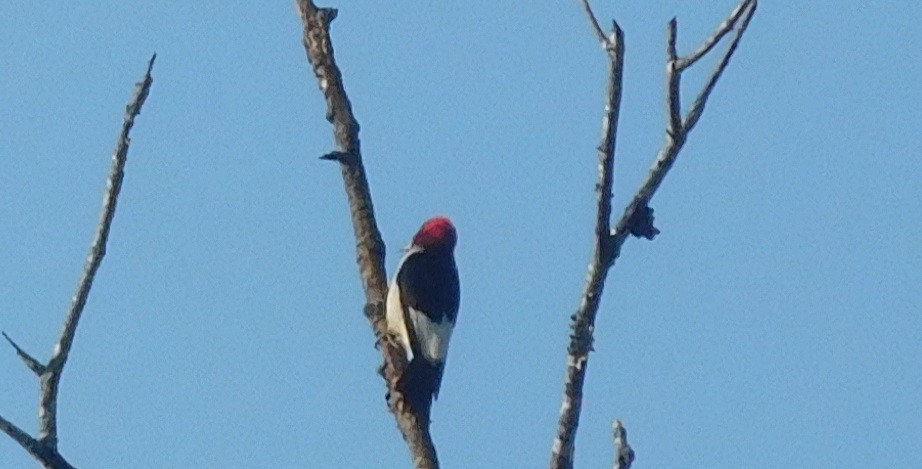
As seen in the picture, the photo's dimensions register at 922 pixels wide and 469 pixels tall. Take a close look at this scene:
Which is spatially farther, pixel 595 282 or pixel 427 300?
pixel 427 300

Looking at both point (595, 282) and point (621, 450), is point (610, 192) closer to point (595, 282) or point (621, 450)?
point (595, 282)

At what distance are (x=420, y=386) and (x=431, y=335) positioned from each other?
7.32 feet

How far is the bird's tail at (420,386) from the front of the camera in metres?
6.89

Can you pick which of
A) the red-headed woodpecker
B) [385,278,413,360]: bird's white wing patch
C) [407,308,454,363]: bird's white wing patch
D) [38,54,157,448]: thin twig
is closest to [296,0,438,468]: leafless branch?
the red-headed woodpecker

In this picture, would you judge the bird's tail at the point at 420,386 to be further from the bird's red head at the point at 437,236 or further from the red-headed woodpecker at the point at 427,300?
the bird's red head at the point at 437,236

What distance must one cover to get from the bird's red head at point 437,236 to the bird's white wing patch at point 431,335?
3.12ft

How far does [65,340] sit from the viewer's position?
5309 mm

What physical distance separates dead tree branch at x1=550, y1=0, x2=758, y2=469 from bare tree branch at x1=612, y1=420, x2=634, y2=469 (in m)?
0.20

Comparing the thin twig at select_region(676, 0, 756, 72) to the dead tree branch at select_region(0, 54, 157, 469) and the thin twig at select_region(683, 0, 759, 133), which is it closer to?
the thin twig at select_region(683, 0, 759, 133)

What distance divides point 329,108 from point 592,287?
288cm

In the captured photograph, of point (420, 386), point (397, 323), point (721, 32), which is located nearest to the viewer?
point (721, 32)

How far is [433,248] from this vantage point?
1055 centimetres

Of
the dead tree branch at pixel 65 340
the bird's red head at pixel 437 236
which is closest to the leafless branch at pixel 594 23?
the dead tree branch at pixel 65 340

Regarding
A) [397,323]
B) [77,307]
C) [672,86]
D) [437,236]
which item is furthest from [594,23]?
[437,236]
